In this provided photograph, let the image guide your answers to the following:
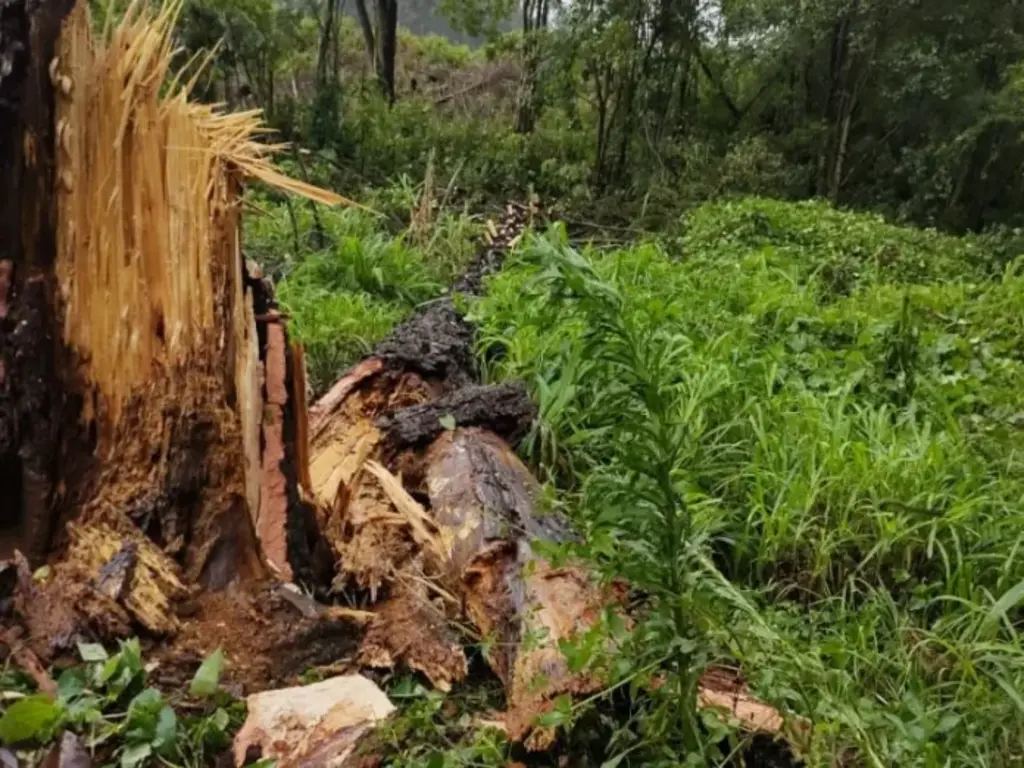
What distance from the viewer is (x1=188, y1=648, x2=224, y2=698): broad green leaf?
72.9 inches

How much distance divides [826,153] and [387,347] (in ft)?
28.0

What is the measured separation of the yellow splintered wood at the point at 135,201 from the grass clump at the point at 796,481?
0.78 metres

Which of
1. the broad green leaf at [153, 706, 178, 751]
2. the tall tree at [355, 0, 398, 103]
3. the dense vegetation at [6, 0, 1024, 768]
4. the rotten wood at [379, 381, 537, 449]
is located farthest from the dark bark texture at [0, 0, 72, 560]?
the tall tree at [355, 0, 398, 103]

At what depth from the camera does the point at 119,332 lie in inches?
87.2

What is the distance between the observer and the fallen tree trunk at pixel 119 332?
204 centimetres

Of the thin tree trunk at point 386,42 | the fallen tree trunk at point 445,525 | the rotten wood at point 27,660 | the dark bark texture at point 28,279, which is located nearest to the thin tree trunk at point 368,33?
the thin tree trunk at point 386,42

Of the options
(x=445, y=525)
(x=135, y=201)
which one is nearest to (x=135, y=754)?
(x=445, y=525)

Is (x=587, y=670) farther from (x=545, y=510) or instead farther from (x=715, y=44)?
(x=715, y=44)

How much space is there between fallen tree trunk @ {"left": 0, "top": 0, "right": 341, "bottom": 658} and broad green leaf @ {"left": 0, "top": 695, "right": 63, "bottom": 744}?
29 centimetres

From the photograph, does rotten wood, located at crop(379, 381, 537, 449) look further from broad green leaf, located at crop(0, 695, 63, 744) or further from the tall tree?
the tall tree

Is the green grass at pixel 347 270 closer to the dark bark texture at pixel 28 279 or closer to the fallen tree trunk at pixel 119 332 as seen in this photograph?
the fallen tree trunk at pixel 119 332

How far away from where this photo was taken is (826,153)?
10.9 meters

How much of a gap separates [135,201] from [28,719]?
1.15 meters

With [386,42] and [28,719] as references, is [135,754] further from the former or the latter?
[386,42]
